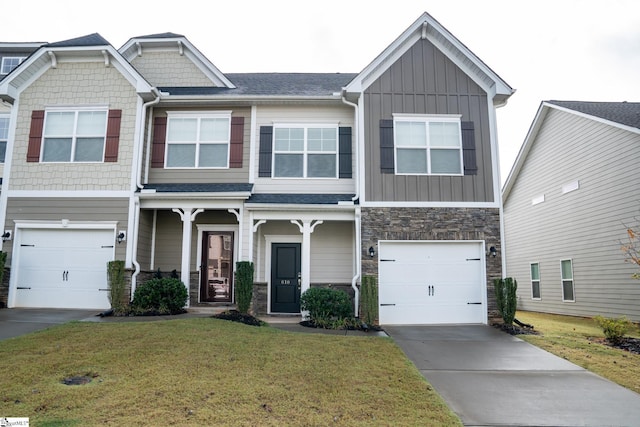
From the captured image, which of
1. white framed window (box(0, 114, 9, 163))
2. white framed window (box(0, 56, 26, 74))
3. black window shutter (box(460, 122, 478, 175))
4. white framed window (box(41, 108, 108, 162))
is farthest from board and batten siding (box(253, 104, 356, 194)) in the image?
white framed window (box(0, 56, 26, 74))

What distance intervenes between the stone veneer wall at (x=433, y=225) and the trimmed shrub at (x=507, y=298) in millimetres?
416

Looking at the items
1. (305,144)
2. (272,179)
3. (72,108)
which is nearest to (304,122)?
(305,144)

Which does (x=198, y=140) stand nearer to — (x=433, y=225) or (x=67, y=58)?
Result: (x=67, y=58)

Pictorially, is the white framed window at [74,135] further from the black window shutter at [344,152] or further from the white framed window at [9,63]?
the black window shutter at [344,152]

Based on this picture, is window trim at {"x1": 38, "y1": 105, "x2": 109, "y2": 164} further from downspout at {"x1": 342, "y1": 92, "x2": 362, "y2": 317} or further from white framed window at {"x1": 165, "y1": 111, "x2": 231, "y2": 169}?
downspout at {"x1": 342, "y1": 92, "x2": 362, "y2": 317}

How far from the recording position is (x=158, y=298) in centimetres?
1034

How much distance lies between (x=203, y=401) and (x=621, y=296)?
1206 centimetres

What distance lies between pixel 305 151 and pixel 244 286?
4.08 m

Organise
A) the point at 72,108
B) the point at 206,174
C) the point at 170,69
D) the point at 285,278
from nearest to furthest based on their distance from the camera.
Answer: the point at 72,108
the point at 206,174
the point at 285,278
the point at 170,69

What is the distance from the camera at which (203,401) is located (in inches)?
193

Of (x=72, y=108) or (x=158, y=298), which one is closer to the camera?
(x=158, y=298)

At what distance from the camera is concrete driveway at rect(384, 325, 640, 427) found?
4.92m

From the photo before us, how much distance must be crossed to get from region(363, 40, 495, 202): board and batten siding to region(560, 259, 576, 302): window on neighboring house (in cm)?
562

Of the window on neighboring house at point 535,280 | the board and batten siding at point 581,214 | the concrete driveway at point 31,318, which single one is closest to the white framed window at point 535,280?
the window on neighboring house at point 535,280
